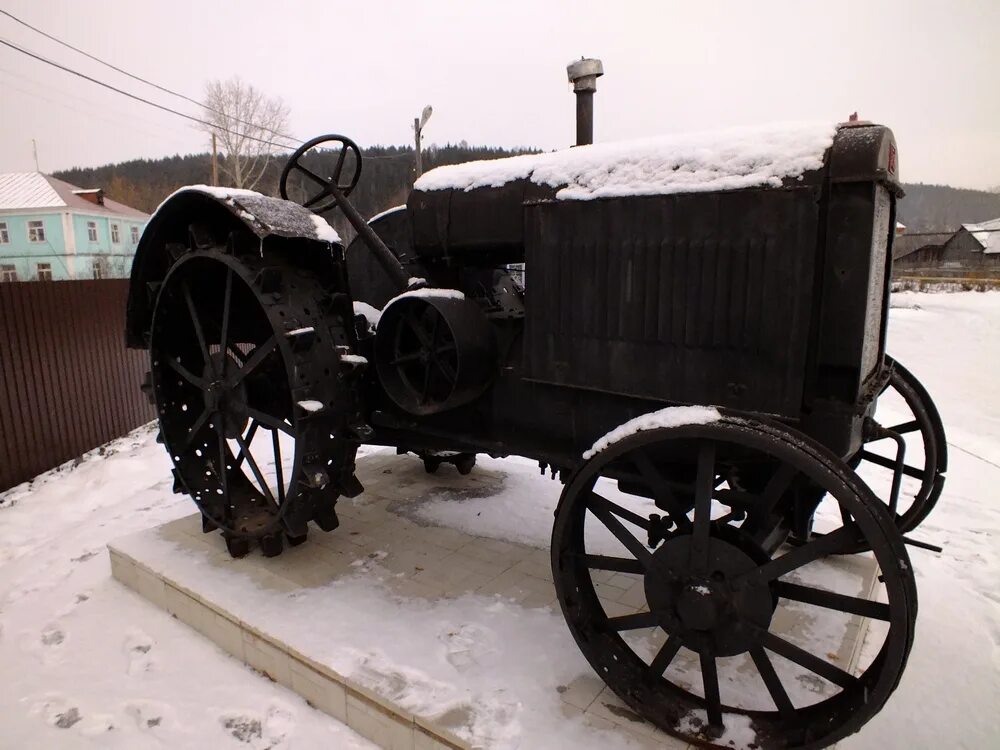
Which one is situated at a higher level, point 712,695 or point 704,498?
point 704,498

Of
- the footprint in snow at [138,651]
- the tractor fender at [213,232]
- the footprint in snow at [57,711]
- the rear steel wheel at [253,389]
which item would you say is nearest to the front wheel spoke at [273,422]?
the rear steel wheel at [253,389]

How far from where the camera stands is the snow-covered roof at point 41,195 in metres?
23.7

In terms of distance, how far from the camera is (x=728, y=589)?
2.06 m

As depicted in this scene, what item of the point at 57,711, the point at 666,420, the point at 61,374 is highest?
the point at 666,420

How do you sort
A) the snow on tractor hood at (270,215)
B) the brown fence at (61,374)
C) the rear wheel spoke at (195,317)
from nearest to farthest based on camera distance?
the snow on tractor hood at (270,215), the rear wheel spoke at (195,317), the brown fence at (61,374)

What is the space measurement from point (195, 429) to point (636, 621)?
8.70 ft

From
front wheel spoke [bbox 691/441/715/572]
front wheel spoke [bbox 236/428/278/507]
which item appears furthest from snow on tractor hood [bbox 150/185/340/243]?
front wheel spoke [bbox 691/441/715/572]

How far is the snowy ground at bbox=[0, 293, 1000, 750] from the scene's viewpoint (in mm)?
2586

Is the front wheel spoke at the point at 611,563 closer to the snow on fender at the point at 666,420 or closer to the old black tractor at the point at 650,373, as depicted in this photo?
the old black tractor at the point at 650,373

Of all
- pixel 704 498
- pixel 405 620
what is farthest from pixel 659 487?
pixel 405 620

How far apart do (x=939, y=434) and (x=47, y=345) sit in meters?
7.27

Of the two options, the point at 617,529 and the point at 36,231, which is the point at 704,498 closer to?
the point at 617,529

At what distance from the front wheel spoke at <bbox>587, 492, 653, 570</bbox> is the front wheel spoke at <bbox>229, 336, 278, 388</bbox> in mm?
1597

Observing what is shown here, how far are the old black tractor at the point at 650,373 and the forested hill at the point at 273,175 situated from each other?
80.2 ft
